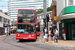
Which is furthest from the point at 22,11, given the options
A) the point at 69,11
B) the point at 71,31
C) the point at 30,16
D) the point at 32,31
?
the point at 71,31

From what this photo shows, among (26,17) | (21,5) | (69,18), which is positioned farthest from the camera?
(21,5)

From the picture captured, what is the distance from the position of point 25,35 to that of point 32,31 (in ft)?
3.33

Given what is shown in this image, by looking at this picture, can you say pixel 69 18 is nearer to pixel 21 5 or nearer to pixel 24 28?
pixel 24 28

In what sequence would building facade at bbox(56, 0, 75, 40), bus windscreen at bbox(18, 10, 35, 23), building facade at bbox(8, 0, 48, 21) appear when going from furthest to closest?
building facade at bbox(8, 0, 48, 21)
building facade at bbox(56, 0, 75, 40)
bus windscreen at bbox(18, 10, 35, 23)

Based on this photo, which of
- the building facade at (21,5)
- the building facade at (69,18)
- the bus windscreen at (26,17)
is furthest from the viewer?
the building facade at (21,5)

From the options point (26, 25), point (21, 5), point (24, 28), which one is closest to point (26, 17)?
point (26, 25)

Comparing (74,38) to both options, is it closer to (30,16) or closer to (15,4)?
(30,16)

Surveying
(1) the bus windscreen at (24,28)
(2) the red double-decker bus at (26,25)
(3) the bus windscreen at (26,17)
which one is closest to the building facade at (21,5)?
(3) the bus windscreen at (26,17)

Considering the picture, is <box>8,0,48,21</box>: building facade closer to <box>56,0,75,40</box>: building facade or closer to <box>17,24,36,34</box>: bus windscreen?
<box>56,0,75,40</box>: building facade

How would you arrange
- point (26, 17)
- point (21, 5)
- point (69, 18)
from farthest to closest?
1. point (21, 5)
2. point (69, 18)
3. point (26, 17)

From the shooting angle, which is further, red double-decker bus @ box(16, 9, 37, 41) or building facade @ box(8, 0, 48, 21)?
building facade @ box(8, 0, 48, 21)

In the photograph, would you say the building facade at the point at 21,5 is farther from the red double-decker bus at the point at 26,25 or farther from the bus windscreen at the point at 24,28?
the bus windscreen at the point at 24,28

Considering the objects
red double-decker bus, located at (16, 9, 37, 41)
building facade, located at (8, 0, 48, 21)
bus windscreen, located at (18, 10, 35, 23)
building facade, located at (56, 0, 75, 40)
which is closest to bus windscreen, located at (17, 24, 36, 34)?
red double-decker bus, located at (16, 9, 37, 41)

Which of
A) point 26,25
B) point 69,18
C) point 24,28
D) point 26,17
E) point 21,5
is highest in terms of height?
point 21,5
